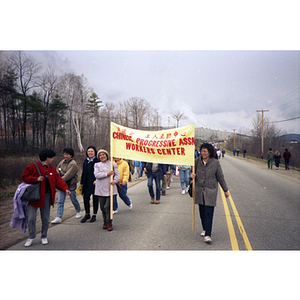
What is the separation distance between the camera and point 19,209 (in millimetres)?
3967

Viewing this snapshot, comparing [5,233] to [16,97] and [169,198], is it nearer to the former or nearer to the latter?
[169,198]

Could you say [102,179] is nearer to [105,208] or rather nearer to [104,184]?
[104,184]

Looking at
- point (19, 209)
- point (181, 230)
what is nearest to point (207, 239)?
point (181, 230)

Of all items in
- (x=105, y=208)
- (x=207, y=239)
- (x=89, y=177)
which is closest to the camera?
(x=207, y=239)

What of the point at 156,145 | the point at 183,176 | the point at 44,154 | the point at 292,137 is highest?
the point at 292,137

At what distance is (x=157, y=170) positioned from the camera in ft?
24.2

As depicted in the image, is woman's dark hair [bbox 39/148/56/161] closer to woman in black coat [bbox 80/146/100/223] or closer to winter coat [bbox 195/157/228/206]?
woman in black coat [bbox 80/146/100/223]

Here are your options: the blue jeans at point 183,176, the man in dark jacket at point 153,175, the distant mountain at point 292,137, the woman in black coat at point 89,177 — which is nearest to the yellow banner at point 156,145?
the woman in black coat at point 89,177

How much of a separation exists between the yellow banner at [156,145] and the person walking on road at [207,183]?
1.27 ft

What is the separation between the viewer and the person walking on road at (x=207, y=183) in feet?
13.6

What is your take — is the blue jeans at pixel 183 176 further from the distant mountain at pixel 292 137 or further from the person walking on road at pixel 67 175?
the distant mountain at pixel 292 137

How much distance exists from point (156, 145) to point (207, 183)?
4.49 feet

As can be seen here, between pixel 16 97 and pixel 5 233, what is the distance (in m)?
9.16

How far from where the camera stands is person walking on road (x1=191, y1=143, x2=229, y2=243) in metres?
4.14
